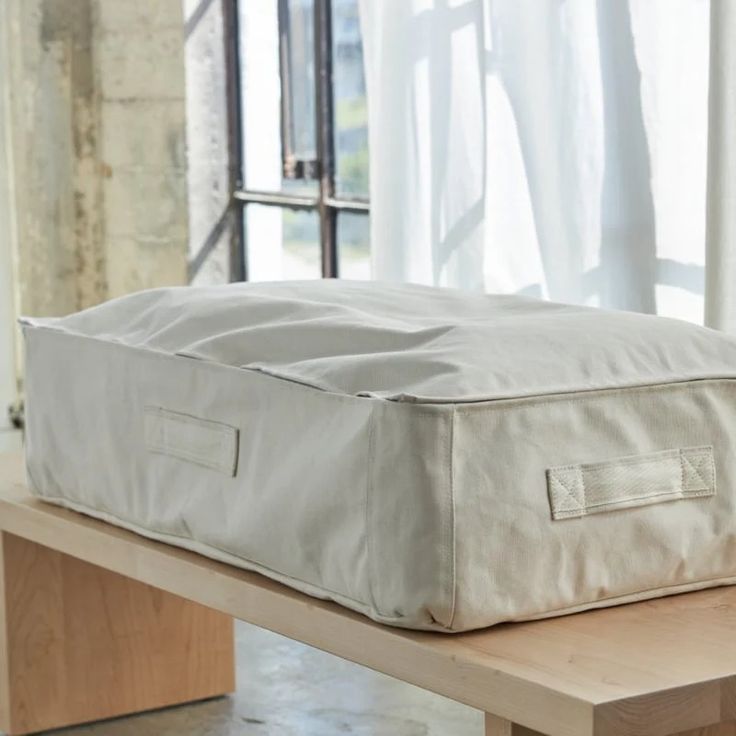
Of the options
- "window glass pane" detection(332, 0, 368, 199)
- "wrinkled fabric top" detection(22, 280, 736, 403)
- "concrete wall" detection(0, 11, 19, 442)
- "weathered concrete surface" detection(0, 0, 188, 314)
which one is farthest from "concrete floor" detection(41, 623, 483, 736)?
"concrete wall" detection(0, 11, 19, 442)

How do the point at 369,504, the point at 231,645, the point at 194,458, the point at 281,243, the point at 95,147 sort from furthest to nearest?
the point at 95,147 < the point at 281,243 < the point at 231,645 < the point at 194,458 < the point at 369,504

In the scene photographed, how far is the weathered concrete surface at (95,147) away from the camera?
3.97 m

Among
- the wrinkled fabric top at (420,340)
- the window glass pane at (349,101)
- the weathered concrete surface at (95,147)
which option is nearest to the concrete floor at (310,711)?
the wrinkled fabric top at (420,340)

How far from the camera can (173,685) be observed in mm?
2334

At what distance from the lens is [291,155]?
150 inches

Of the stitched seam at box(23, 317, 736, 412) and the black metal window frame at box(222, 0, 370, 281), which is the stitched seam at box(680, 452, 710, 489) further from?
the black metal window frame at box(222, 0, 370, 281)

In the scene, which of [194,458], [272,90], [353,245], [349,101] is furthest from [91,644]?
[272,90]

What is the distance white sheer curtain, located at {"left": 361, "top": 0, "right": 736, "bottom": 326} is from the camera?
2.38 meters

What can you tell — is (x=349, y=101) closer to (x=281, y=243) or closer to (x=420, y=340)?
(x=281, y=243)

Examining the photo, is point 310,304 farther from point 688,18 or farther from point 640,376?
point 688,18

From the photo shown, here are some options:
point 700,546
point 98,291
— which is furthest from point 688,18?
point 98,291

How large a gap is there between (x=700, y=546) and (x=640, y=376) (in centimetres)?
18

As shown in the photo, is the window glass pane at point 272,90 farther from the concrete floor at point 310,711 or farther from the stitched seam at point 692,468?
the stitched seam at point 692,468

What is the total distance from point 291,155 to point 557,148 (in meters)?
1.31
